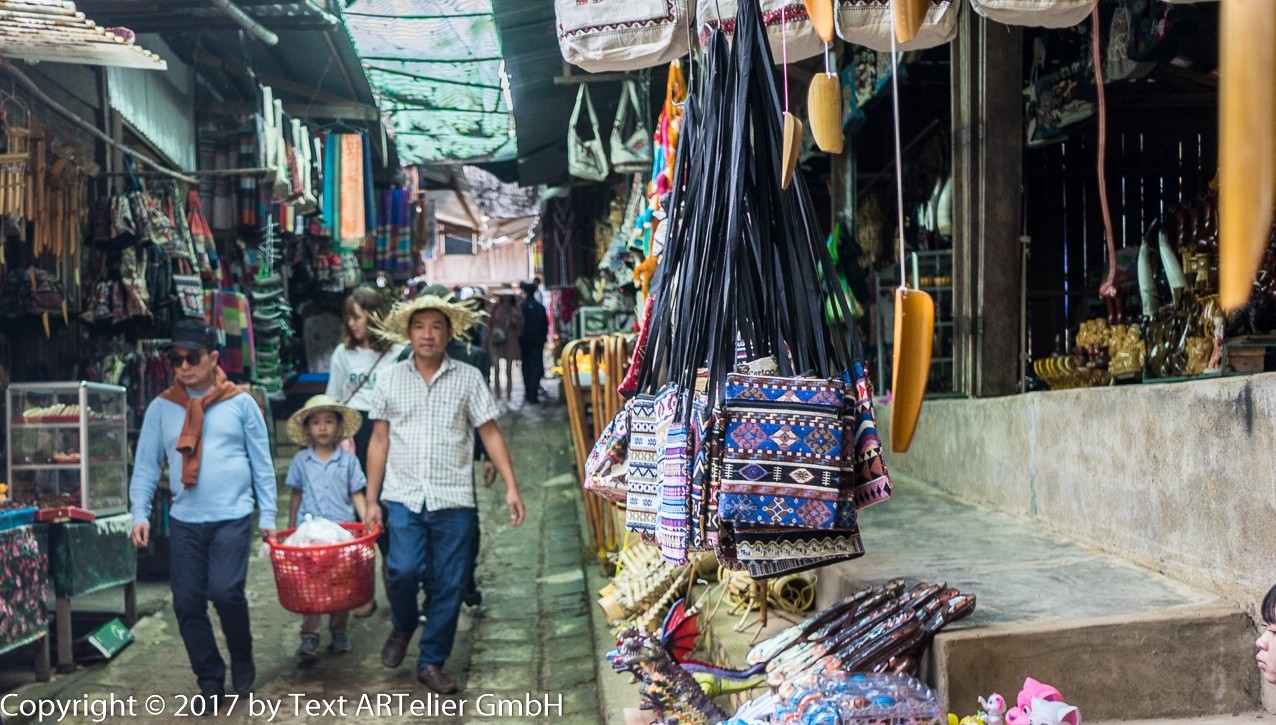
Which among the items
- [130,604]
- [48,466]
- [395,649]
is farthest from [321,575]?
[48,466]

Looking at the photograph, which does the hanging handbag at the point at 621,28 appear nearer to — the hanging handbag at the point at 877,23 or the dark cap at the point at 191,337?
the hanging handbag at the point at 877,23

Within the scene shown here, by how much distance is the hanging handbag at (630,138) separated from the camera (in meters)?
8.88

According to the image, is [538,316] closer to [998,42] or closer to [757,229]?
[998,42]

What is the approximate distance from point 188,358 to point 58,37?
62.7 inches

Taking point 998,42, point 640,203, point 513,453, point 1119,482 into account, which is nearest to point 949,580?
point 1119,482

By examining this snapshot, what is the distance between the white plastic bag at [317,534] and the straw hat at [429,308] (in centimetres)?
110

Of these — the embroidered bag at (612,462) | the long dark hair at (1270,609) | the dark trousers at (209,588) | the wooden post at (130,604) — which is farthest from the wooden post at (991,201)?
the wooden post at (130,604)

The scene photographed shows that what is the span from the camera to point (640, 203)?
8766 mm

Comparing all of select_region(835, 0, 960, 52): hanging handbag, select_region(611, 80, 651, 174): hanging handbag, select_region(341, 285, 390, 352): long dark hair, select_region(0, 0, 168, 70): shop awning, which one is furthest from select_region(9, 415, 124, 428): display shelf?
select_region(835, 0, 960, 52): hanging handbag

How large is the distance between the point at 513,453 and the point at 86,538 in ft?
23.9

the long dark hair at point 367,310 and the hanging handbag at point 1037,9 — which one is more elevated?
the hanging handbag at point 1037,9

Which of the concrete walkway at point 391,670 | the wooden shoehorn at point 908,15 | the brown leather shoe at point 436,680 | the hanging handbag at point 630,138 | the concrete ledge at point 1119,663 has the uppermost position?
the hanging handbag at point 630,138

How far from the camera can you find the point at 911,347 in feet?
7.06

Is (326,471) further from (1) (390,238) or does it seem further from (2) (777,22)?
(1) (390,238)
